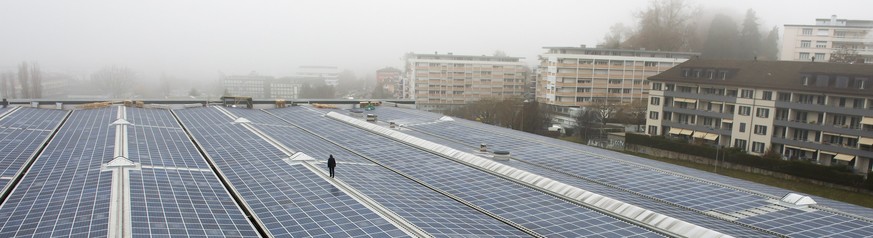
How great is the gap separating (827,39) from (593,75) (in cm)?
2230

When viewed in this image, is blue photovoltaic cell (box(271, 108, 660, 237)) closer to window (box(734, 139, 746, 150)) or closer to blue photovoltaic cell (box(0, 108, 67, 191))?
blue photovoltaic cell (box(0, 108, 67, 191))

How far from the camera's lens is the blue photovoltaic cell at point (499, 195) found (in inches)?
528

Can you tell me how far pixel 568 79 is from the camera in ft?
201

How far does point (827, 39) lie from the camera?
57.0 m

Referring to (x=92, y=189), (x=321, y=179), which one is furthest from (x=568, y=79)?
(x=92, y=189)

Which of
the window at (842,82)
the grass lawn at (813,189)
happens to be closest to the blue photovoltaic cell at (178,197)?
the grass lawn at (813,189)

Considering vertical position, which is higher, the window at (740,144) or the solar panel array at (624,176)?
the solar panel array at (624,176)

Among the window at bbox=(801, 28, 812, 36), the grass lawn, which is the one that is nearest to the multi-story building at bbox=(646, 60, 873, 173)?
the grass lawn

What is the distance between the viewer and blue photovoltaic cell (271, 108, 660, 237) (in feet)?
44.0

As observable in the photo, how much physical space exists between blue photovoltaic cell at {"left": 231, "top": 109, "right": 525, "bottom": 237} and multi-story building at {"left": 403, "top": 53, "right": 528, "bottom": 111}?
53.3 meters

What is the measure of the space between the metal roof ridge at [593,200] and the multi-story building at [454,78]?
168 ft

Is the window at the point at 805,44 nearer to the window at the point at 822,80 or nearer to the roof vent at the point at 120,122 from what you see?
the window at the point at 822,80

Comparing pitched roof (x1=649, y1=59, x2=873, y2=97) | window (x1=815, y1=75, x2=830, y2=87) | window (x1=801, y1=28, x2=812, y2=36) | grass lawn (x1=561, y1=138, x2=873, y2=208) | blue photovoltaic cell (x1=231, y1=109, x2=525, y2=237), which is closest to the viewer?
blue photovoltaic cell (x1=231, y1=109, x2=525, y2=237)

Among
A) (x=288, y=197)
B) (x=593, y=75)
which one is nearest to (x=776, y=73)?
(x=593, y=75)
